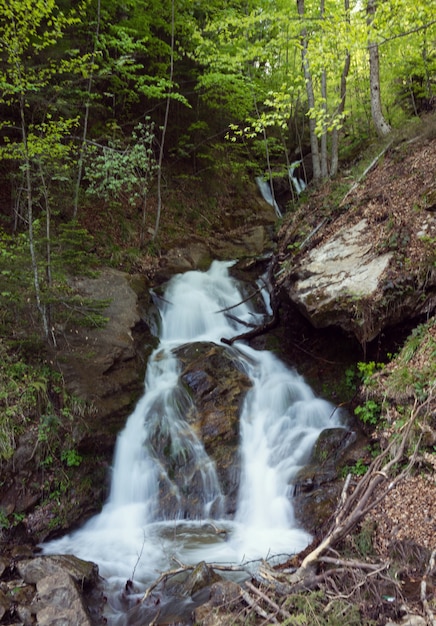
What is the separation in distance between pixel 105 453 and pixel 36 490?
115 cm

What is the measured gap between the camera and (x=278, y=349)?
348 inches

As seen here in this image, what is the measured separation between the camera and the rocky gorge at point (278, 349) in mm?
5117

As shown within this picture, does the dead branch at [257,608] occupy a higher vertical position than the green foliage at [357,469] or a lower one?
lower

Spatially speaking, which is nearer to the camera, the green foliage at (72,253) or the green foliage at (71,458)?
the green foliage at (71,458)

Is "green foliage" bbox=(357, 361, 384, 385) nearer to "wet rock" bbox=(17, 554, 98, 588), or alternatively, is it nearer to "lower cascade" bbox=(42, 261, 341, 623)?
"lower cascade" bbox=(42, 261, 341, 623)

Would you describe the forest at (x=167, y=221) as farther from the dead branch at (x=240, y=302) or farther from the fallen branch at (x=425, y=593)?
the dead branch at (x=240, y=302)

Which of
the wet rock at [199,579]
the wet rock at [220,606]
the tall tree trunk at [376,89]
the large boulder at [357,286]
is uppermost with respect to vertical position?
the tall tree trunk at [376,89]

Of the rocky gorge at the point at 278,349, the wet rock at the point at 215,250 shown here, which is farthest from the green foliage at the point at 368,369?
the wet rock at the point at 215,250

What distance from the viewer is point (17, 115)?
9867mm

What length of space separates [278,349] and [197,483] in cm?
352

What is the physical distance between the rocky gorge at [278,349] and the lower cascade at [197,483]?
0.68 ft

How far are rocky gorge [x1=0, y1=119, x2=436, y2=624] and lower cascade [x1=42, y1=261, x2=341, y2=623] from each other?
0.21m

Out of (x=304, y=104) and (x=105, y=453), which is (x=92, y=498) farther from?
(x=304, y=104)

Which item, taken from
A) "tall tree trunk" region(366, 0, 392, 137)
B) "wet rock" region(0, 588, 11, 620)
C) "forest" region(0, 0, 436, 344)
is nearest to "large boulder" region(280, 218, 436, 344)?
"forest" region(0, 0, 436, 344)
